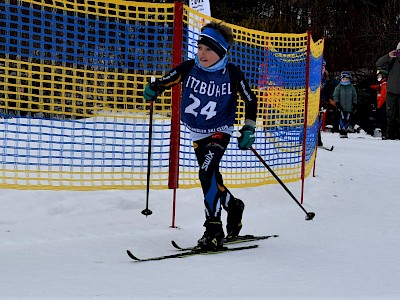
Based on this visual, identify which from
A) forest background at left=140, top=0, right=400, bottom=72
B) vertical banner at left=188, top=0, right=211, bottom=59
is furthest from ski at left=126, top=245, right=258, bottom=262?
forest background at left=140, top=0, right=400, bottom=72

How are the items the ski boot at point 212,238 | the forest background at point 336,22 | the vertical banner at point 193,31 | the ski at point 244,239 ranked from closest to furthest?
the ski boot at point 212,238 → the ski at point 244,239 → the vertical banner at point 193,31 → the forest background at point 336,22

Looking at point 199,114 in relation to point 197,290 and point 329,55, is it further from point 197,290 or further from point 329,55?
point 329,55

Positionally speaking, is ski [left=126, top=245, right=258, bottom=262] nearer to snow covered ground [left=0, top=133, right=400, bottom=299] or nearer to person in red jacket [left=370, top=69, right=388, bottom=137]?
snow covered ground [left=0, top=133, right=400, bottom=299]

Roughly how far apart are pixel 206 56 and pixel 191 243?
1.60 meters

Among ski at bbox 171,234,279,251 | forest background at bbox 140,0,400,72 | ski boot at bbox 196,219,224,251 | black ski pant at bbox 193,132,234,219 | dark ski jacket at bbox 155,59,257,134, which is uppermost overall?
forest background at bbox 140,0,400,72

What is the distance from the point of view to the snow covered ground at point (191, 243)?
3.77 meters

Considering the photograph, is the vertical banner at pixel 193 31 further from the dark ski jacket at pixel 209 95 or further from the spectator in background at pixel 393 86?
the spectator in background at pixel 393 86

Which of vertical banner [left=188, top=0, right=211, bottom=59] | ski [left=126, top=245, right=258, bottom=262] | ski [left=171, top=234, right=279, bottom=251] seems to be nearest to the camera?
ski [left=126, top=245, right=258, bottom=262]

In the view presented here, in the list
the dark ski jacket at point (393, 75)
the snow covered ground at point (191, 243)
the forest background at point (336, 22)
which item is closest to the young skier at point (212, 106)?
the snow covered ground at point (191, 243)

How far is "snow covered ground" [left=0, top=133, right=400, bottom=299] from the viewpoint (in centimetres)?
377

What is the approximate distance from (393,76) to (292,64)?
→ 8406 millimetres

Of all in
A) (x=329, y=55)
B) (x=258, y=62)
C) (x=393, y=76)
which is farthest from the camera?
(x=329, y=55)

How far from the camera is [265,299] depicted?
3.58 metres

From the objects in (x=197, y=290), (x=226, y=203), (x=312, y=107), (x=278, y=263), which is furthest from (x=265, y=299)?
(x=312, y=107)
